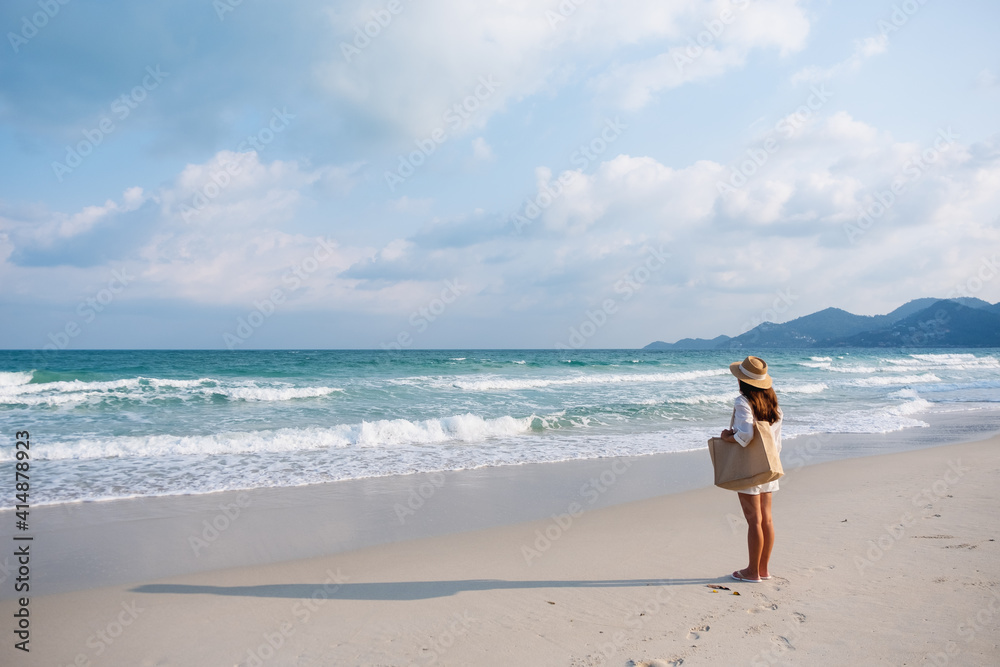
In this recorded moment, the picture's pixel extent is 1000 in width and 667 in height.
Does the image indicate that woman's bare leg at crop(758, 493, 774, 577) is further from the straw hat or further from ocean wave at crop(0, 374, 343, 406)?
ocean wave at crop(0, 374, 343, 406)

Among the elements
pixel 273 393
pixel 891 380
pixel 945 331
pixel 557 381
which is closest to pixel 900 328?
pixel 945 331

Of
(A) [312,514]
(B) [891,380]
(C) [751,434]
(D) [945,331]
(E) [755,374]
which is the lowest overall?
(B) [891,380]

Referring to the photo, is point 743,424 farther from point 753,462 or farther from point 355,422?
point 355,422

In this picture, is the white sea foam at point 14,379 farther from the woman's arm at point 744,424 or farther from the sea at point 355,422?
the woman's arm at point 744,424

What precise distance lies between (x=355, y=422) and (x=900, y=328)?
134719 mm

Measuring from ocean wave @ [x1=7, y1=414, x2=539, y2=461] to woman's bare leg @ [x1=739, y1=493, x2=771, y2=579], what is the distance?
843 cm

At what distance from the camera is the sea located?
30.4 feet

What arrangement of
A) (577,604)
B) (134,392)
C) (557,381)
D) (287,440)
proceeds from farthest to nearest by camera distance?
(557,381), (134,392), (287,440), (577,604)

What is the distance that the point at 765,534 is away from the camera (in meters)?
4.58

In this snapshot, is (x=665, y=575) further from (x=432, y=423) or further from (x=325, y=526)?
(x=432, y=423)

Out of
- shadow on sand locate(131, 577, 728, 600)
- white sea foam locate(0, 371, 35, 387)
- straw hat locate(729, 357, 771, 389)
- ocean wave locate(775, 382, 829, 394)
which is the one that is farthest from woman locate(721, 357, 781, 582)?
white sea foam locate(0, 371, 35, 387)

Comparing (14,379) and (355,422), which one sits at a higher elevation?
(14,379)

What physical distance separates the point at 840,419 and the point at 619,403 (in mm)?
6449

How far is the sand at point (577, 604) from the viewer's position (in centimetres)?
350
